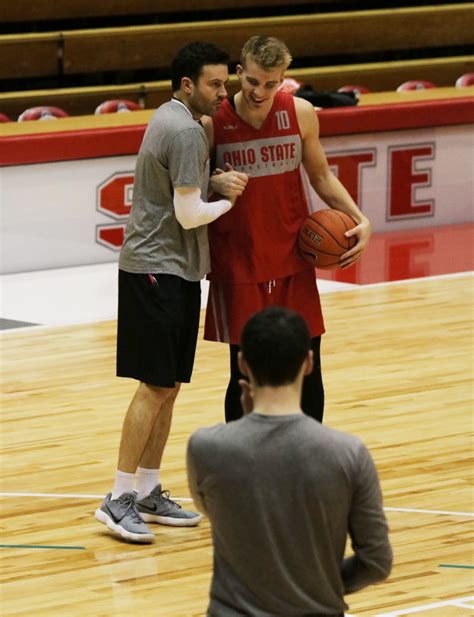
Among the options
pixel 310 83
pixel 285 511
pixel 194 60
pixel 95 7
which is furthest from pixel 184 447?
pixel 95 7

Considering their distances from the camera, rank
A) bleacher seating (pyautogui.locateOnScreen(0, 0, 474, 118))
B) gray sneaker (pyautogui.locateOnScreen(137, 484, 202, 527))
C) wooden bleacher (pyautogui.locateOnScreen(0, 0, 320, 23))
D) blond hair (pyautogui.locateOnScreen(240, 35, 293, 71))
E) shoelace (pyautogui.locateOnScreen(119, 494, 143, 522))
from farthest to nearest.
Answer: wooden bleacher (pyautogui.locateOnScreen(0, 0, 320, 23)) < bleacher seating (pyautogui.locateOnScreen(0, 0, 474, 118)) < gray sneaker (pyautogui.locateOnScreen(137, 484, 202, 527)) < shoelace (pyautogui.locateOnScreen(119, 494, 143, 522)) < blond hair (pyautogui.locateOnScreen(240, 35, 293, 71))

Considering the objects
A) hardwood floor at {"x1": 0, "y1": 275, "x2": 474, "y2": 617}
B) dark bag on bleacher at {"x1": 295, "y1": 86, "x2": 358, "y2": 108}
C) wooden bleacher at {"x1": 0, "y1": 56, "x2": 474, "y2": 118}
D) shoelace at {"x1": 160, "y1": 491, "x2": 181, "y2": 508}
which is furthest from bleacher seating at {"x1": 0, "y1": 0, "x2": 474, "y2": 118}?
shoelace at {"x1": 160, "y1": 491, "x2": 181, "y2": 508}

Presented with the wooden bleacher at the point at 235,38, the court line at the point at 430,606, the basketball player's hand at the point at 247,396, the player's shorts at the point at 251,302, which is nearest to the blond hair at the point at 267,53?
the player's shorts at the point at 251,302

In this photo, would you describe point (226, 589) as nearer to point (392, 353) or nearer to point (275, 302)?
point (275, 302)

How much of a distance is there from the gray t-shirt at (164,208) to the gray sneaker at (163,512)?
0.76 meters

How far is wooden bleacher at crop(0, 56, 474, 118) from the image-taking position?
11.5m

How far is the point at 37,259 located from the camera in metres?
9.16

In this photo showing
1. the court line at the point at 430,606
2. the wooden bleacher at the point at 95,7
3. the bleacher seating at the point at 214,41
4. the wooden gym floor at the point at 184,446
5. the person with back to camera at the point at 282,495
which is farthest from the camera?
the wooden bleacher at the point at 95,7

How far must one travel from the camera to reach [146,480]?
490 centimetres

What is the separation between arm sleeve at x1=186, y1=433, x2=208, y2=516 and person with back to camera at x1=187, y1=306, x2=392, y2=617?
26mm

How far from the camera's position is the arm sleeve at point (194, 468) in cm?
246

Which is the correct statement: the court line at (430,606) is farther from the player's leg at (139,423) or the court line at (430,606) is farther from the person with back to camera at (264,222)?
the player's leg at (139,423)

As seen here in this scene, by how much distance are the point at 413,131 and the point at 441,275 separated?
1.72 meters

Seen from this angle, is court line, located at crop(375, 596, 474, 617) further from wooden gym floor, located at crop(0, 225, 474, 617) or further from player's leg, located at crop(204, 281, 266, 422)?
player's leg, located at crop(204, 281, 266, 422)
